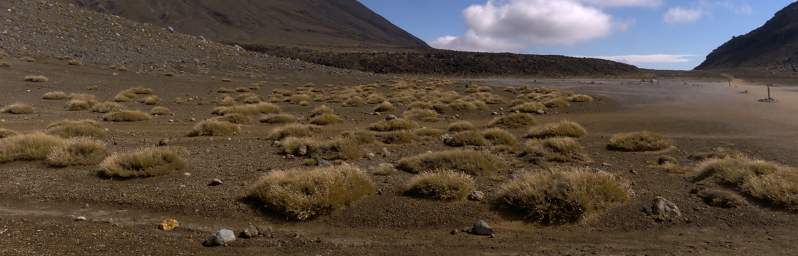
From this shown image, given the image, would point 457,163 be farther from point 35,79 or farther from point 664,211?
point 35,79

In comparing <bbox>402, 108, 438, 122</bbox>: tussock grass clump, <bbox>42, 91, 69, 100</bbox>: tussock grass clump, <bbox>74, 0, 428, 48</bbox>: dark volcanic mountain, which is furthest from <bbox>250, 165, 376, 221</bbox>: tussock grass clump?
<bbox>74, 0, 428, 48</bbox>: dark volcanic mountain

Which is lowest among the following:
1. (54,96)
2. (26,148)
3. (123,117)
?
(26,148)

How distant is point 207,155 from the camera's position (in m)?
11.1

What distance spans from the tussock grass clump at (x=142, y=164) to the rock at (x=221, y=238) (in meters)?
3.31

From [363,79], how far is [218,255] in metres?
44.8

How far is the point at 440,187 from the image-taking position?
7.68 metres

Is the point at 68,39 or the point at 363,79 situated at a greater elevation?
the point at 68,39

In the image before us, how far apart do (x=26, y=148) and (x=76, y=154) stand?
1.05 meters

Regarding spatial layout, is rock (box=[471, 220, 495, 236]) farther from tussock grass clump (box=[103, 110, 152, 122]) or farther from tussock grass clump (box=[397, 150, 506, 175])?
tussock grass clump (box=[103, 110, 152, 122])

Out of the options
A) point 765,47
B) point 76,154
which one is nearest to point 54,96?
point 76,154

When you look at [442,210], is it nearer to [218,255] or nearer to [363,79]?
[218,255]

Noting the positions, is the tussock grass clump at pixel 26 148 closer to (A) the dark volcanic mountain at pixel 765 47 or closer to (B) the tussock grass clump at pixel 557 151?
(B) the tussock grass clump at pixel 557 151

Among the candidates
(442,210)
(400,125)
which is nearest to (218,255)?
(442,210)

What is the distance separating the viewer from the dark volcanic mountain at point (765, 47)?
379 feet
